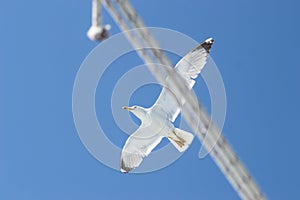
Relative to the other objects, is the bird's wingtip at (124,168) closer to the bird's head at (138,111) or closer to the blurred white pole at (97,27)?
Answer: the bird's head at (138,111)

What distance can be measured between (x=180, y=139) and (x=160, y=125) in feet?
2.46

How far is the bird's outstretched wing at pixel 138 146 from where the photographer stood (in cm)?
1034

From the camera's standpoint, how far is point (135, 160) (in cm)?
1048

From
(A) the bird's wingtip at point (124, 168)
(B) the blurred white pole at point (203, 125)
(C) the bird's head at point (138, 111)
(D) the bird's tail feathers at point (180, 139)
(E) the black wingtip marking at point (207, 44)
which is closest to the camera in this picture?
(B) the blurred white pole at point (203, 125)

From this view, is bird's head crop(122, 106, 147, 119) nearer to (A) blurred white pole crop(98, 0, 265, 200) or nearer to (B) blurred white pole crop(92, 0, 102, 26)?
(A) blurred white pole crop(98, 0, 265, 200)

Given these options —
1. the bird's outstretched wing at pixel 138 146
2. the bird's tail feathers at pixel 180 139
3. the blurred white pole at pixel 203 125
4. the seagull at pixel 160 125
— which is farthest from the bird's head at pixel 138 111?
the blurred white pole at pixel 203 125

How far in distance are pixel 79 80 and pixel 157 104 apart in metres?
3.16

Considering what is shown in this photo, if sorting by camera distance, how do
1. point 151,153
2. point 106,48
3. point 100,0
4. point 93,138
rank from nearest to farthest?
point 100,0
point 106,48
point 93,138
point 151,153

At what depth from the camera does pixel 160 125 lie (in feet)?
34.9

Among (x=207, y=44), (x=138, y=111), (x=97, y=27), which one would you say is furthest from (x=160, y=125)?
(x=97, y=27)

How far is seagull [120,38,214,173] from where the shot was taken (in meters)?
9.95

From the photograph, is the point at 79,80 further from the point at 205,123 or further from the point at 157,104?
the point at 157,104

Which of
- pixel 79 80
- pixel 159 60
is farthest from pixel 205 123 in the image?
pixel 79 80

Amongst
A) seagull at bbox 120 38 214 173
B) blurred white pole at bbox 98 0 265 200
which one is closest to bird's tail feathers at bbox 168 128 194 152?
seagull at bbox 120 38 214 173
